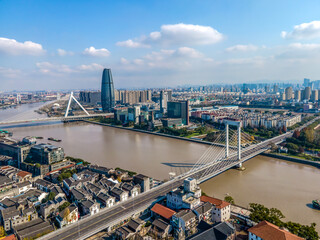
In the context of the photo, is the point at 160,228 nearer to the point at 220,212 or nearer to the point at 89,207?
the point at 220,212

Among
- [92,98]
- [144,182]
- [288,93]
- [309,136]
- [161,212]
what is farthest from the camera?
[92,98]

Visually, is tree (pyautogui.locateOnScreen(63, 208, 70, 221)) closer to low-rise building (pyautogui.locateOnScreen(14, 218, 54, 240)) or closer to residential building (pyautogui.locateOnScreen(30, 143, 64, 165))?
low-rise building (pyautogui.locateOnScreen(14, 218, 54, 240))

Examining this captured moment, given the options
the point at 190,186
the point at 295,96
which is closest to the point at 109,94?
the point at 190,186

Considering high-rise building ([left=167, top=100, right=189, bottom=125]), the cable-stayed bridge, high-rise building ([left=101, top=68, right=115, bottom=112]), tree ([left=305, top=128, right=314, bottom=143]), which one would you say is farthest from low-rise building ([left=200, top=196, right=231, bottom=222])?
high-rise building ([left=101, top=68, right=115, bottom=112])

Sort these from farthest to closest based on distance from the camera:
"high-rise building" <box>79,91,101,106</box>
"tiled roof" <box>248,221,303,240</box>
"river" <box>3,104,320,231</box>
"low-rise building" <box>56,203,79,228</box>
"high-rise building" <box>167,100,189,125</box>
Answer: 1. "high-rise building" <box>79,91,101,106</box>
2. "high-rise building" <box>167,100,189,125</box>
3. "river" <box>3,104,320,231</box>
4. "low-rise building" <box>56,203,79,228</box>
5. "tiled roof" <box>248,221,303,240</box>

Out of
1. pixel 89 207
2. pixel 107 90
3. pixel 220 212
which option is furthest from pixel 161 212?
pixel 107 90

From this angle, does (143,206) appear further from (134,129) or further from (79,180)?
(134,129)
